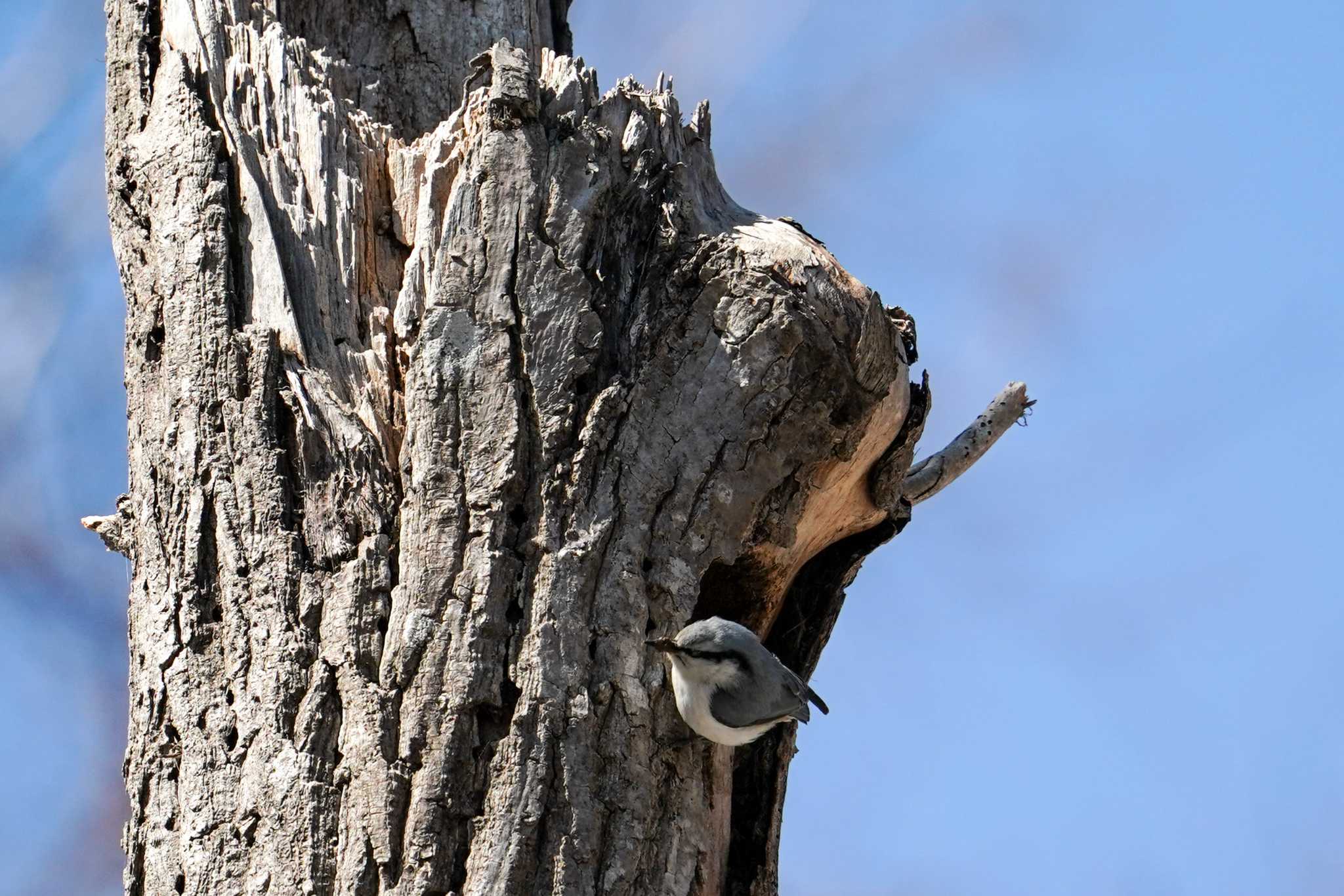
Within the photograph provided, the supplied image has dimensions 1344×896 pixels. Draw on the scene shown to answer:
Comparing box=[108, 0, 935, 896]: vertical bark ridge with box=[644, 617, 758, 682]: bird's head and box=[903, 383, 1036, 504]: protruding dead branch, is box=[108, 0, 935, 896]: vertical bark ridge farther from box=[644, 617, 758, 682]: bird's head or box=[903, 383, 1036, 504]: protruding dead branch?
box=[903, 383, 1036, 504]: protruding dead branch

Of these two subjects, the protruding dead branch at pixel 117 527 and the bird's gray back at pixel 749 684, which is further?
the protruding dead branch at pixel 117 527

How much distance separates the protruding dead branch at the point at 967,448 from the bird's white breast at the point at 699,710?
1274mm

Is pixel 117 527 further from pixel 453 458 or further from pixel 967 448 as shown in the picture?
pixel 967 448

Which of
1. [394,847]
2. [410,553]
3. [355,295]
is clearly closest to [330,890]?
[394,847]

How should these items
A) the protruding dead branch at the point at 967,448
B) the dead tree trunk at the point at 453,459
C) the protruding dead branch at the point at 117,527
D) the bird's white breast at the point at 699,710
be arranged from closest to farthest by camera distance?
the dead tree trunk at the point at 453,459 → the bird's white breast at the point at 699,710 → the protruding dead branch at the point at 117,527 → the protruding dead branch at the point at 967,448

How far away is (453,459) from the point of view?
2789 mm

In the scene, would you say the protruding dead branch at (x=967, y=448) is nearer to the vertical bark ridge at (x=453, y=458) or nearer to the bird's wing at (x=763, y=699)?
the vertical bark ridge at (x=453, y=458)

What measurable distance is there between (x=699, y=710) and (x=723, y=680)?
0.09m

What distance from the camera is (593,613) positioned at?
2771 millimetres

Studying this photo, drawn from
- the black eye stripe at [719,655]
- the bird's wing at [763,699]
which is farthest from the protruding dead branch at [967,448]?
the black eye stripe at [719,655]

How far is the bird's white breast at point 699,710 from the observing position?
8.96 ft

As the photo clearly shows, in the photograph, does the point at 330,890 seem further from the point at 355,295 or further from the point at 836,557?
the point at 836,557

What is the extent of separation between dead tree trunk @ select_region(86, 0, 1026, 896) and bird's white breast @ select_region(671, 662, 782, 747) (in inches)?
1.8

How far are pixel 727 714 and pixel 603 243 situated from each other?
39.9 inches
